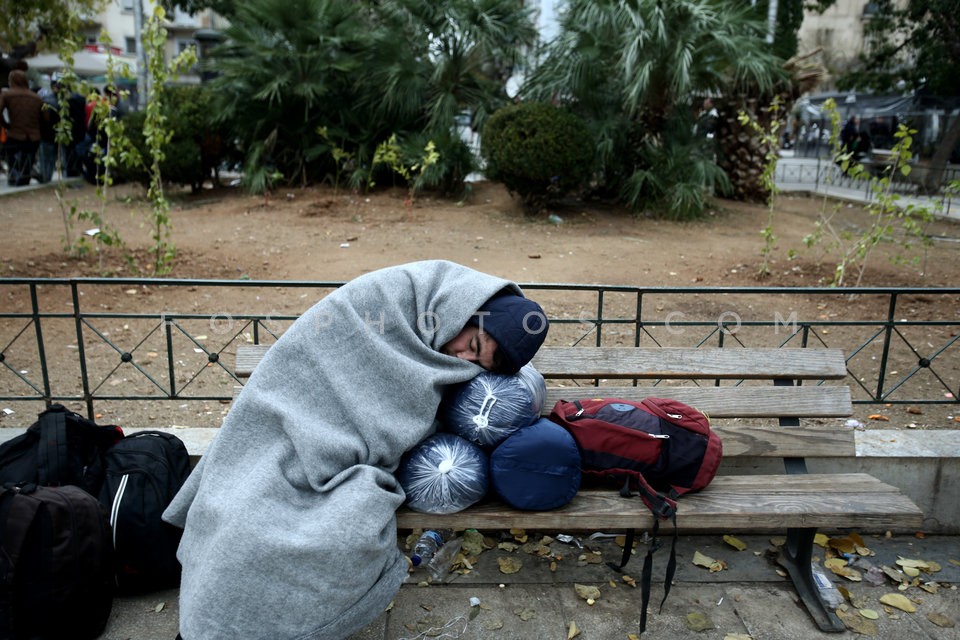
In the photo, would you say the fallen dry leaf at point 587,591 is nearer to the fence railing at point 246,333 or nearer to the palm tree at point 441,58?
the fence railing at point 246,333

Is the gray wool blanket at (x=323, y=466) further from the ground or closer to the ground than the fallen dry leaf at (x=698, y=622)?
further from the ground

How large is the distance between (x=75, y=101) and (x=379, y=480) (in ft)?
→ 49.9

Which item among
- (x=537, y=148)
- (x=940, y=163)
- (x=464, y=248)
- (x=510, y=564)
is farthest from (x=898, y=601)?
(x=940, y=163)

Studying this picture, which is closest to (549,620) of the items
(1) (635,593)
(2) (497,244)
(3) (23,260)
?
(1) (635,593)

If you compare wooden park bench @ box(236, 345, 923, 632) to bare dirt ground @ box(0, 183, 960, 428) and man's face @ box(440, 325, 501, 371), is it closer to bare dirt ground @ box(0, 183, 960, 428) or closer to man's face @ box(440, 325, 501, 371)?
man's face @ box(440, 325, 501, 371)

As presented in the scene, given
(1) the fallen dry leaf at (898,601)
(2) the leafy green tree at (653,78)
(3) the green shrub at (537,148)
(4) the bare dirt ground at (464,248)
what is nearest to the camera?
(1) the fallen dry leaf at (898,601)

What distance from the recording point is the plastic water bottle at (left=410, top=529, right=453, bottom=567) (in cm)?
299

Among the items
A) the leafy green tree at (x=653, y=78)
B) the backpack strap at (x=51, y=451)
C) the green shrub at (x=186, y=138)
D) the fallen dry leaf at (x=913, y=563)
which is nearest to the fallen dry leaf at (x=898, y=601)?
the fallen dry leaf at (x=913, y=563)

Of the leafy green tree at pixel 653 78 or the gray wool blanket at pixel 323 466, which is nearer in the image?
the gray wool blanket at pixel 323 466

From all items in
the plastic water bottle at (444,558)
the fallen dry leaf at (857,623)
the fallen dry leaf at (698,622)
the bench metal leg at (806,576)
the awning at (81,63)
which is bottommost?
the plastic water bottle at (444,558)

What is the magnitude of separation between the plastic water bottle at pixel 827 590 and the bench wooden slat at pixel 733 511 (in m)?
0.35

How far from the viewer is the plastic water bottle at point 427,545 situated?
9.80 feet

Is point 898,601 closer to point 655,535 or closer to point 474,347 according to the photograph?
point 655,535

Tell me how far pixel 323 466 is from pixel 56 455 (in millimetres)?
1071
